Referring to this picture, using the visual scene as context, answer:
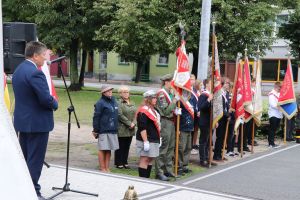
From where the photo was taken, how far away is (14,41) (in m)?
8.56

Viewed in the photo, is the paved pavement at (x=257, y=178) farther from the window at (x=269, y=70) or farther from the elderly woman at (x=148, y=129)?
the window at (x=269, y=70)

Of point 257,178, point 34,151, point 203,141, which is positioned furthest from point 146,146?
point 34,151

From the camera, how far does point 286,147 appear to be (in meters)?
14.1

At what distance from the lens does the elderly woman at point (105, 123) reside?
927 cm

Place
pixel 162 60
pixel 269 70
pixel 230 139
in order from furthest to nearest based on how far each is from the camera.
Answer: pixel 162 60
pixel 269 70
pixel 230 139

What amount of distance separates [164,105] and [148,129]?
2.15ft

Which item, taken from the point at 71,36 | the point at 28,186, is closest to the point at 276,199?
the point at 28,186

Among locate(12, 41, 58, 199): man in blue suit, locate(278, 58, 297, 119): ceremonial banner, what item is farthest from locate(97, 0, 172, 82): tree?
locate(12, 41, 58, 199): man in blue suit

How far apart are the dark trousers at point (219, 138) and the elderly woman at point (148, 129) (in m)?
3.07

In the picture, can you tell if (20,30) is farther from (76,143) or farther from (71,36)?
(71,36)

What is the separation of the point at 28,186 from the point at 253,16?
21.7 meters

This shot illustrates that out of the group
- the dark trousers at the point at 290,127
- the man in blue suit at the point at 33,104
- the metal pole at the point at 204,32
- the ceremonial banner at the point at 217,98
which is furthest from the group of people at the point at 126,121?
the dark trousers at the point at 290,127

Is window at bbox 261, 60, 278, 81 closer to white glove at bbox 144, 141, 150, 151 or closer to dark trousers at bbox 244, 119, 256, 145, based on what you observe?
dark trousers at bbox 244, 119, 256, 145

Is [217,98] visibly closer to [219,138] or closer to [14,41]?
[219,138]
